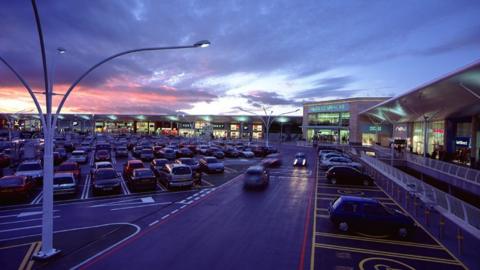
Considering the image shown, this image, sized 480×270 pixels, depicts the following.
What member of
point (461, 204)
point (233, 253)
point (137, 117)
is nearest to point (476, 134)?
point (461, 204)

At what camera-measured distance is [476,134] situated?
2772 centimetres

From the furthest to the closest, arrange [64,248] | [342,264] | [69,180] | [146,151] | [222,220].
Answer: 1. [146,151]
2. [69,180]
3. [222,220]
4. [64,248]
5. [342,264]

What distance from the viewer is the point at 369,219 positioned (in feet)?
38.7

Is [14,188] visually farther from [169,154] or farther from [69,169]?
[169,154]

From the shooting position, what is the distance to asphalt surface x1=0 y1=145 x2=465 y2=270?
9.07 m

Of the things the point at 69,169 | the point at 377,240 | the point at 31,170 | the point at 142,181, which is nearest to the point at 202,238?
the point at 377,240

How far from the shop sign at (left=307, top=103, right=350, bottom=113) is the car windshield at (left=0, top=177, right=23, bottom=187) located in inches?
2690

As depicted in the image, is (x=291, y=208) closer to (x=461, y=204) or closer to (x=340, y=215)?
(x=340, y=215)

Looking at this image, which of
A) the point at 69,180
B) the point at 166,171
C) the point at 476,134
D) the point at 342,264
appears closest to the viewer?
the point at 342,264

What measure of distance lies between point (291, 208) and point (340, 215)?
3.76 metres

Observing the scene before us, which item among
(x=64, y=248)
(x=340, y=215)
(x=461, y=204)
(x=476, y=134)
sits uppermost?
(x=476, y=134)

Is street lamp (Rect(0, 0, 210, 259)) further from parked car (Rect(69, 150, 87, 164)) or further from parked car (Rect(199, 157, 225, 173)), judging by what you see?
parked car (Rect(69, 150, 87, 164))

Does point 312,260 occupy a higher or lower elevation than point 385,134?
lower

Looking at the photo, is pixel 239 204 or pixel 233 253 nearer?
pixel 233 253
